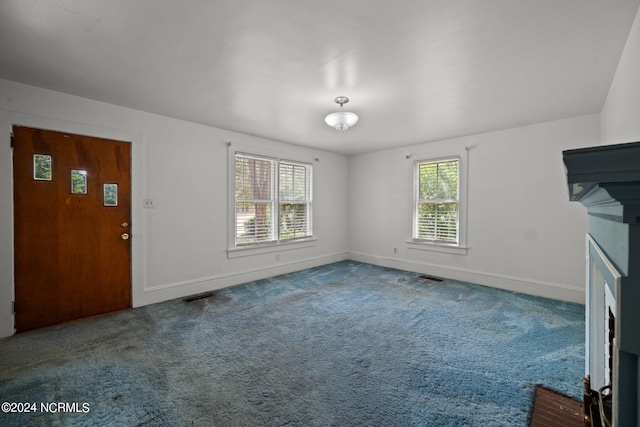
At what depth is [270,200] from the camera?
16.6 feet

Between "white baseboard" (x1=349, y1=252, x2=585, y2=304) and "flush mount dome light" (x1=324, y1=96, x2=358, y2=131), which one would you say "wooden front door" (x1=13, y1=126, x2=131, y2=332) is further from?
"white baseboard" (x1=349, y1=252, x2=585, y2=304)

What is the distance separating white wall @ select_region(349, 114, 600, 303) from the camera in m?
3.74

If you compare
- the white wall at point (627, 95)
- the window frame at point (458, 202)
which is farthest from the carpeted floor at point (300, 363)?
the white wall at point (627, 95)

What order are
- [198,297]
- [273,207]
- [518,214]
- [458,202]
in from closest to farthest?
1. [198,297]
2. [518,214]
3. [458,202]
4. [273,207]

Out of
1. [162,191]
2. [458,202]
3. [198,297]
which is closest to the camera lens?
[162,191]

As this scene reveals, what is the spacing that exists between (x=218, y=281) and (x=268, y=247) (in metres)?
1.04

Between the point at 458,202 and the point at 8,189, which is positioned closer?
the point at 8,189

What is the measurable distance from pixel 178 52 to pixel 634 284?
2832 mm

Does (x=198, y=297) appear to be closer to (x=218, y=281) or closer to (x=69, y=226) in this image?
(x=218, y=281)

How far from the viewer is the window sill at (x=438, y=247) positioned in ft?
15.6

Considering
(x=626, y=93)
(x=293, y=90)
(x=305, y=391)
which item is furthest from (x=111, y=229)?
(x=626, y=93)

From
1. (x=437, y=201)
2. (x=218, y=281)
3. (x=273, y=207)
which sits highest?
(x=437, y=201)

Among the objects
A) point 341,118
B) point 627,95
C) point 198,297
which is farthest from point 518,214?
point 198,297

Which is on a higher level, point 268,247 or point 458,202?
point 458,202
